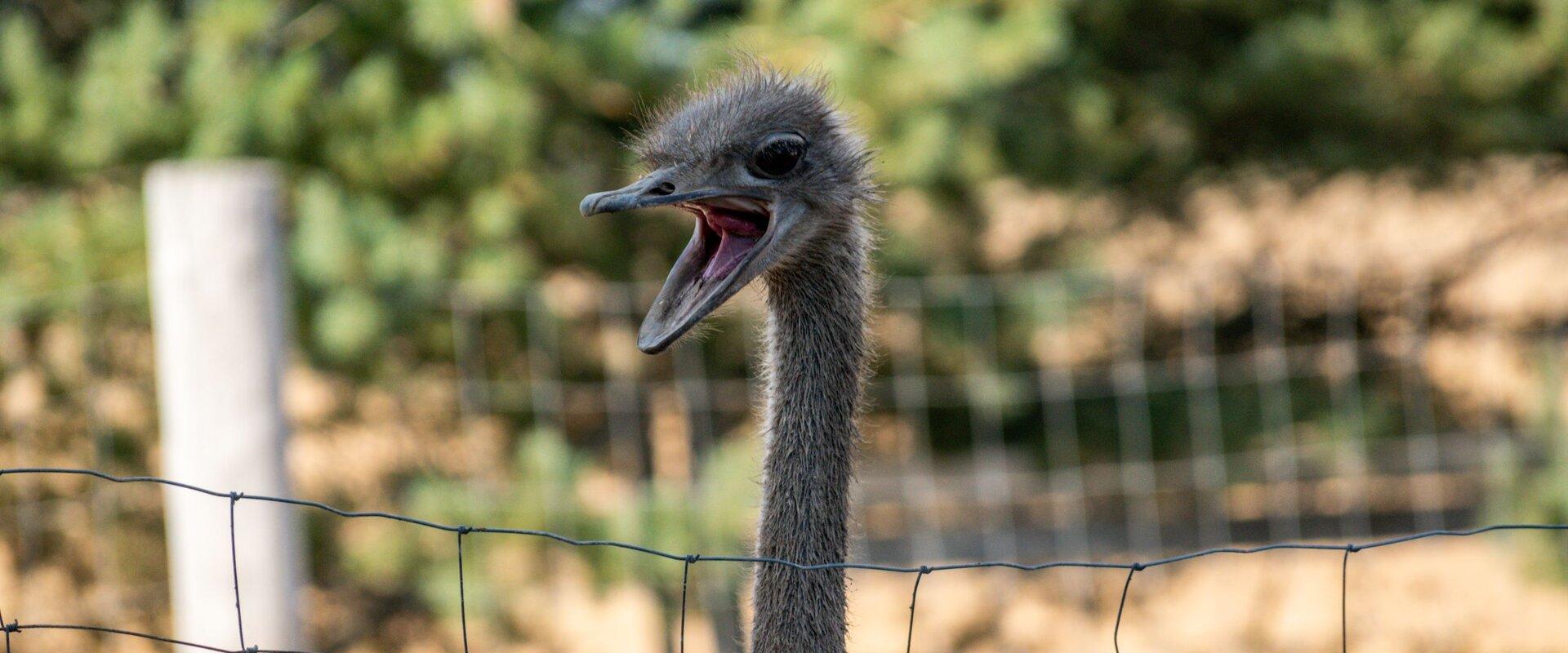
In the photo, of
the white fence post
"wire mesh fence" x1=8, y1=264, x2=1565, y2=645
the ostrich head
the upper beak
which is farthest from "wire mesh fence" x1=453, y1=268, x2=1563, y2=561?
the upper beak

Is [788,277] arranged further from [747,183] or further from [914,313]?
[914,313]

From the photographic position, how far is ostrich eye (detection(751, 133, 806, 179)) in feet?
7.16

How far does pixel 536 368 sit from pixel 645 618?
1.18 m

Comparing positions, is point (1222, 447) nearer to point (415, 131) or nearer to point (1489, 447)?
point (1489, 447)

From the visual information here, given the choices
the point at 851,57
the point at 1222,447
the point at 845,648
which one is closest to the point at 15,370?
the point at 851,57

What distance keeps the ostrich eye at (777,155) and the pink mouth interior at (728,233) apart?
0.21ft

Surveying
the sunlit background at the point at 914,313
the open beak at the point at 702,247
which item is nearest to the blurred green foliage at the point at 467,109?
the sunlit background at the point at 914,313

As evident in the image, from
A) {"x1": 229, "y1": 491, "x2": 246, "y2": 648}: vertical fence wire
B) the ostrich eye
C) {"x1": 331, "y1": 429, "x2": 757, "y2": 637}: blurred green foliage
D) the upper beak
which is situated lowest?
{"x1": 229, "y1": 491, "x2": 246, "y2": 648}: vertical fence wire

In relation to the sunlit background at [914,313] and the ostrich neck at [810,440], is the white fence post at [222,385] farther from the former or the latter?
the ostrich neck at [810,440]

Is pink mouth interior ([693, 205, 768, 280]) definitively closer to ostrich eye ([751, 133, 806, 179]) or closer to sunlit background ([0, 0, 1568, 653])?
ostrich eye ([751, 133, 806, 179])

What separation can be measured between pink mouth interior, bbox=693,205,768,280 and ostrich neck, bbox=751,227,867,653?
7 centimetres

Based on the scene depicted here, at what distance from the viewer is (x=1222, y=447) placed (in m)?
5.88

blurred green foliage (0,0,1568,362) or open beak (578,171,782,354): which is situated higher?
blurred green foliage (0,0,1568,362)

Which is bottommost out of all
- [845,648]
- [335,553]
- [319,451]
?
[845,648]
